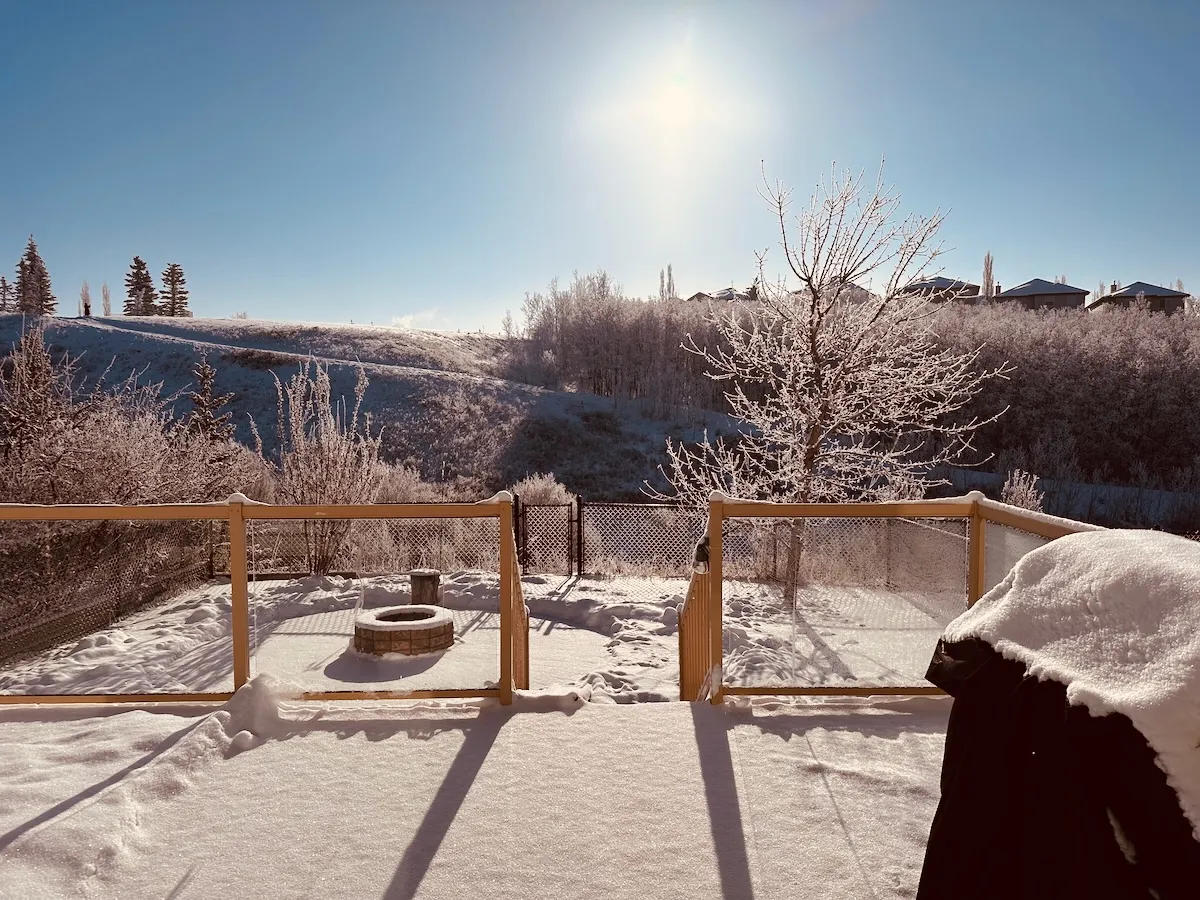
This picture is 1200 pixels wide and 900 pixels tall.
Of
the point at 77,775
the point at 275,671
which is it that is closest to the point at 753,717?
the point at 77,775

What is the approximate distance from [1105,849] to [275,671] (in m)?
7.33

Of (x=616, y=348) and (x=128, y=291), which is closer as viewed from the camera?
(x=616, y=348)

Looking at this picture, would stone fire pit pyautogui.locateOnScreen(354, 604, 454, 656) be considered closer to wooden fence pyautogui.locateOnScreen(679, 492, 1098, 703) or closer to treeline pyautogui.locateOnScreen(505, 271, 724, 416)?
wooden fence pyautogui.locateOnScreen(679, 492, 1098, 703)

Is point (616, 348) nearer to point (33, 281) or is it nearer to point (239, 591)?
point (239, 591)

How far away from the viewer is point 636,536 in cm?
1380

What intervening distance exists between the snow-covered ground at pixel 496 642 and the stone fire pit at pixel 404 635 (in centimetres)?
14

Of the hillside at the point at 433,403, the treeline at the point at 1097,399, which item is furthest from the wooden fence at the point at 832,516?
the treeline at the point at 1097,399

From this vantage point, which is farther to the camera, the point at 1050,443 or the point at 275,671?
the point at 1050,443

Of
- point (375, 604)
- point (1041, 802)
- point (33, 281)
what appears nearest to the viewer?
point (1041, 802)

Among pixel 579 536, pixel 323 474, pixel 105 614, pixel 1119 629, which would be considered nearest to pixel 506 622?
pixel 1119 629

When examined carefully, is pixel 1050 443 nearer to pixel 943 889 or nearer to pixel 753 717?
pixel 753 717

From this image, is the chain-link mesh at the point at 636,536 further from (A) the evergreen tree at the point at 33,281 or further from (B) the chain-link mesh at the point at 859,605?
(A) the evergreen tree at the point at 33,281

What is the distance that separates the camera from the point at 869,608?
5.43 meters

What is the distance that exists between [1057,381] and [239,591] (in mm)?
39668
